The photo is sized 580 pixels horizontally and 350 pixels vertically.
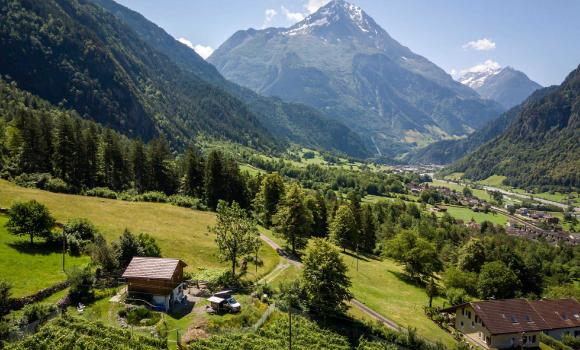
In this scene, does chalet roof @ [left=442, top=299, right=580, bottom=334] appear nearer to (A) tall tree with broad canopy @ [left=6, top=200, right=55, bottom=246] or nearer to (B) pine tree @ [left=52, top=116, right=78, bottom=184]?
(A) tall tree with broad canopy @ [left=6, top=200, right=55, bottom=246]

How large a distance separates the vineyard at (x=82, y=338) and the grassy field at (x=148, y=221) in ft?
80.9

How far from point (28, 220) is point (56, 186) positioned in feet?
127

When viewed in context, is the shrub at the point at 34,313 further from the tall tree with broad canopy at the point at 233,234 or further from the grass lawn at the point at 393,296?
the grass lawn at the point at 393,296

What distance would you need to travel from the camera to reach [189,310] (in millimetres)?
53594

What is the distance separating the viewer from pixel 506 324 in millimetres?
70562

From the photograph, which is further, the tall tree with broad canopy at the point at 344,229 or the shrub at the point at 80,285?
the tall tree with broad canopy at the point at 344,229

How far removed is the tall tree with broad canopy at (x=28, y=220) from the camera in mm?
63562

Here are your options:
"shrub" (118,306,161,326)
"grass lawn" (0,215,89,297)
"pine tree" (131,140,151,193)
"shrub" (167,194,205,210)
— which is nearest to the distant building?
"shrub" (118,306,161,326)

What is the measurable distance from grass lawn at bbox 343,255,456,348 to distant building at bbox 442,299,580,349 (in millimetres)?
5802

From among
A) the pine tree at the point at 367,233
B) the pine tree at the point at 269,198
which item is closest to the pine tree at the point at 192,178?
the pine tree at the point at 269,198

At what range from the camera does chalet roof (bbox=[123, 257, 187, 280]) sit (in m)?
53.4

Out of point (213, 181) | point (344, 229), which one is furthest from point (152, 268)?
point (213, 181)

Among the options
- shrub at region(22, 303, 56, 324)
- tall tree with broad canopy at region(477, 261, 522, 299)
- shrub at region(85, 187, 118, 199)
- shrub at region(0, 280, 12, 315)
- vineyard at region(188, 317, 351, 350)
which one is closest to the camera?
shrub at region(22, 303, 56, 324)

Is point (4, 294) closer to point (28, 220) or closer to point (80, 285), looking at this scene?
point (80, 285)
